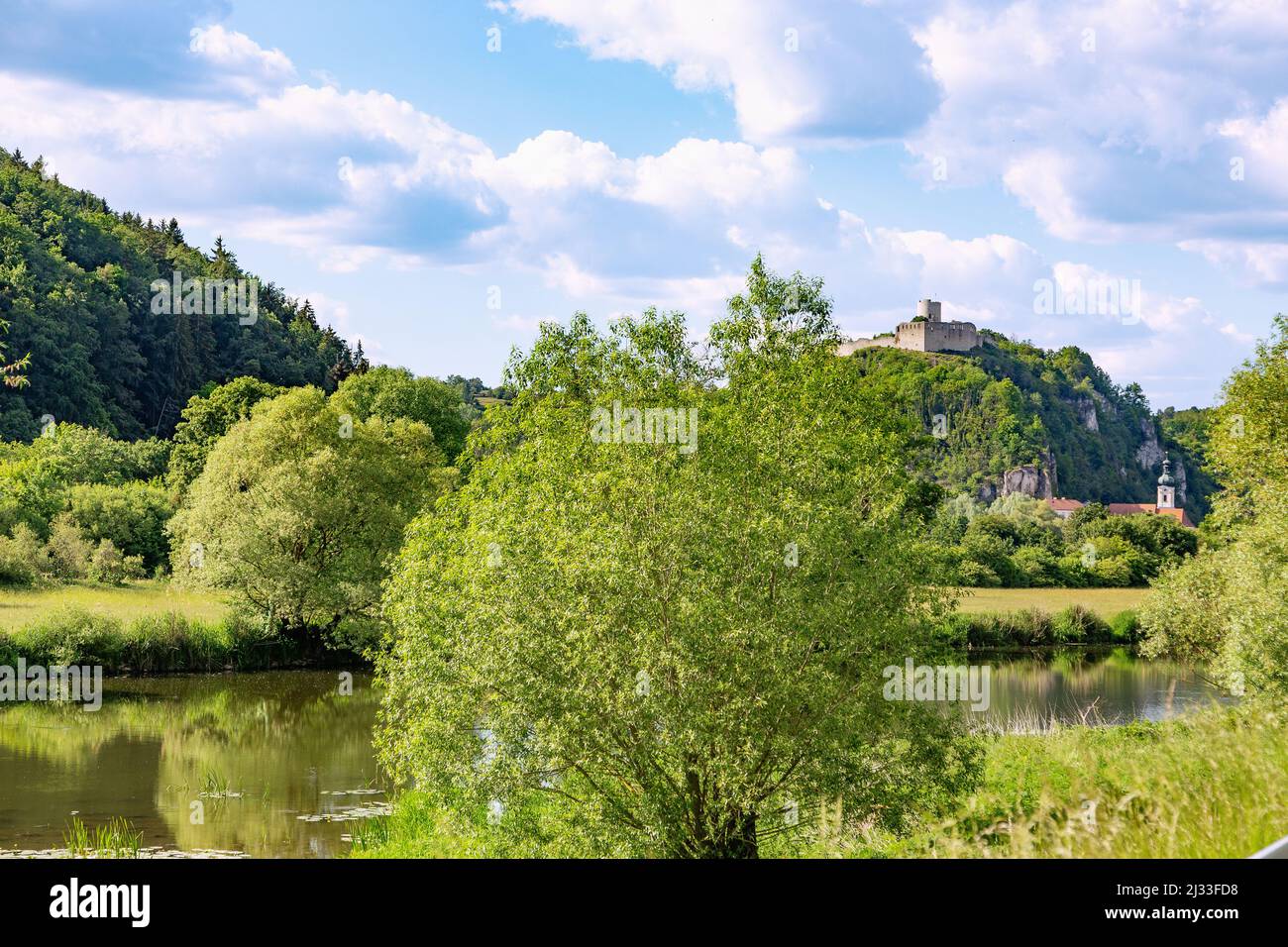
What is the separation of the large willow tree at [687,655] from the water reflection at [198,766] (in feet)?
21.8

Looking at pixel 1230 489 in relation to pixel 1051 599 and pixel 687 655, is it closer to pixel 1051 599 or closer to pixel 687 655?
pixel 687 655

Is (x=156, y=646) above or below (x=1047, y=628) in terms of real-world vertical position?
above

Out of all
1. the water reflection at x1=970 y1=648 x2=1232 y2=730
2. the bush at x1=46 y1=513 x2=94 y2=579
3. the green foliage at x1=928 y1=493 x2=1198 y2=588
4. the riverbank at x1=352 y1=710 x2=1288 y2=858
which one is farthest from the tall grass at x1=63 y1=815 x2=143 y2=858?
the green foliage at x1=928 y1=493 x2=1198 y2=588

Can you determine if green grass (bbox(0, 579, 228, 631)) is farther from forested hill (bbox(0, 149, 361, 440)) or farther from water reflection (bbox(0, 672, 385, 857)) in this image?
forested hill (bbox(0, 149, 361, 440))

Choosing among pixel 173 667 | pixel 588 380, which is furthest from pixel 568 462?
pixel 173 667

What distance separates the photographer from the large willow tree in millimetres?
15820

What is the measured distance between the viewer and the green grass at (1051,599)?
63.1 metres

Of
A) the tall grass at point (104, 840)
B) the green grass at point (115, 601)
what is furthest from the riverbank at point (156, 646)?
the tall grass at point (104, 840)

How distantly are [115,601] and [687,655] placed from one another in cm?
3818

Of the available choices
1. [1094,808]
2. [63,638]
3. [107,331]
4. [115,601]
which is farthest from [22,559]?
[107,331]

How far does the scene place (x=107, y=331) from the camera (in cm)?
12150

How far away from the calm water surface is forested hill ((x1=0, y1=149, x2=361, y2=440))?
68.9 metres

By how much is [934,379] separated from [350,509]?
127047 mm

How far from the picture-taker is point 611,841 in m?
16.1
